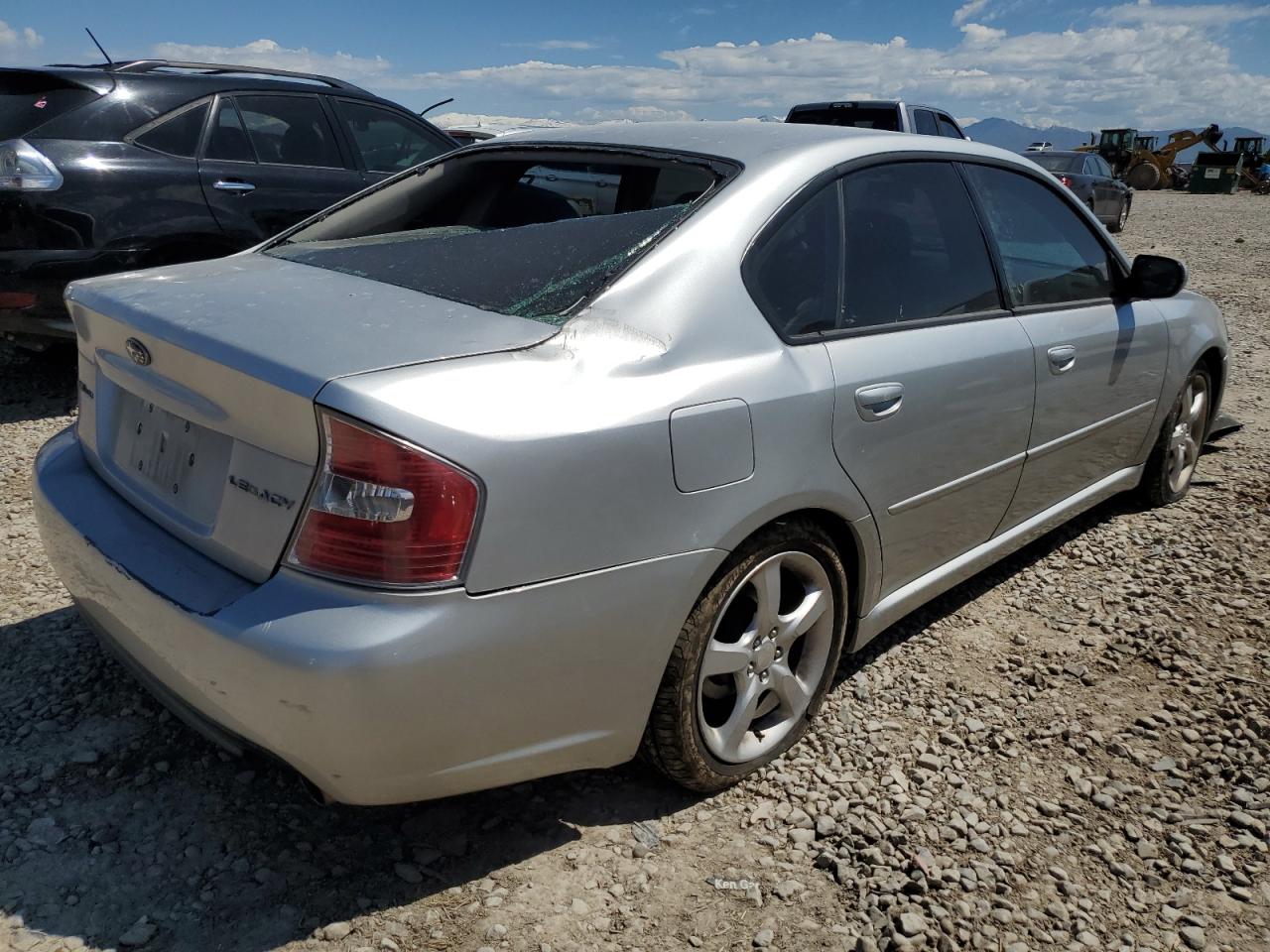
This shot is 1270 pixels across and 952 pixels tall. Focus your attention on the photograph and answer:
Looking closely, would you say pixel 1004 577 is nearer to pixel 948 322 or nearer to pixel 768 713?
pixel 948 322

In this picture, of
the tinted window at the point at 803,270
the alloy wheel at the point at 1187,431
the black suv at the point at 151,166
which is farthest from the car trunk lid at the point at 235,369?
the alloy wheel at the point at 1187,431

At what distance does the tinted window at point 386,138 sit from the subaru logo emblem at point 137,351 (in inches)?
174

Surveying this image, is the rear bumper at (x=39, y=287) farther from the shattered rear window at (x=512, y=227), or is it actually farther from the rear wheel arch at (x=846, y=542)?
the rear wheel arch at (x=846, y=542)

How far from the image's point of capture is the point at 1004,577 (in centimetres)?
379

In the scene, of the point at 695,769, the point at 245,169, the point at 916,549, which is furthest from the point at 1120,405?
the point at 245,169

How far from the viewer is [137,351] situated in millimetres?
2178

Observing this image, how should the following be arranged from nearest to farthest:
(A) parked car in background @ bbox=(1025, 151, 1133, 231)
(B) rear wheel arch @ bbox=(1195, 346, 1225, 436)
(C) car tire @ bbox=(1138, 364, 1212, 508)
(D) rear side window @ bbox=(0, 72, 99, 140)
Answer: (C) car tire @ bbox=(1138, 364, 1212, 508)
(B) rear wheel arch @ bbox=(1195, 346, 1225, 436)
(D) rear side window @ bbox=(0, 72, 99, 140)
(A) parked car in background @ bbox=(1025, 151, 1133, 231)

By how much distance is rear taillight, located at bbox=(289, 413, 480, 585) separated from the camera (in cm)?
173

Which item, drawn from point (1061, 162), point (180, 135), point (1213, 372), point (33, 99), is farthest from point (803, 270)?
point (1061, 162)

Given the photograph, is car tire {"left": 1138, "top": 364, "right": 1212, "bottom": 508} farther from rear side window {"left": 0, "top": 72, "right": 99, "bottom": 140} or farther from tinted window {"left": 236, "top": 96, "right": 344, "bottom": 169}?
rear side window {"left": 0, "top": 72, "right": 99, "bottom": 140}

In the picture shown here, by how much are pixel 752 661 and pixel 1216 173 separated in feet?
131

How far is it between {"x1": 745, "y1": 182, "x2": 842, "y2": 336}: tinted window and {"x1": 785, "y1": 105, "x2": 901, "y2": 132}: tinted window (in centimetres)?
852

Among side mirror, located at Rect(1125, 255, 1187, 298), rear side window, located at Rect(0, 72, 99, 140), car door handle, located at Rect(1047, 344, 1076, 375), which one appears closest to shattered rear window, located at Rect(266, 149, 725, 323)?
car door handle, located at Rect(1047, 344, 1076, 375)

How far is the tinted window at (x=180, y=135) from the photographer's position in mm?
5223
